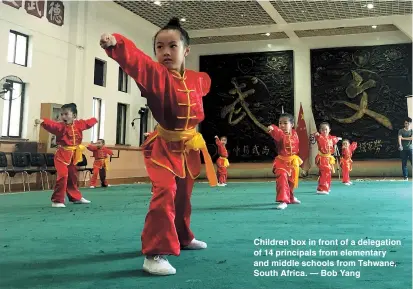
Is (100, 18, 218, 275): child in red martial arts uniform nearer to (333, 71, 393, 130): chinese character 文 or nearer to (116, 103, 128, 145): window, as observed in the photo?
(116, 103, 128, 145): window

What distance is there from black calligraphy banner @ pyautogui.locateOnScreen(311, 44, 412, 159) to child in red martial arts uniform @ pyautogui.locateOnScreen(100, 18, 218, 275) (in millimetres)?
10704

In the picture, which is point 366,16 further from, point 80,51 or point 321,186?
point 80,51

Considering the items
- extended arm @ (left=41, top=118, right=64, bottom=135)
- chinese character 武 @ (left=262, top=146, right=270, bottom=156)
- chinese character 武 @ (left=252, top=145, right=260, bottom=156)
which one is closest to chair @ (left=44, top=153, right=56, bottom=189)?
extended arm @ (left=41, top=118, right=64, bottom=135)

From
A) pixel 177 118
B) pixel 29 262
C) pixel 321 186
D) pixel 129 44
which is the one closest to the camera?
pixel 129 44

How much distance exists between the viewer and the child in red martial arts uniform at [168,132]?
1652mm

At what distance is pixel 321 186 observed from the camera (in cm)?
611

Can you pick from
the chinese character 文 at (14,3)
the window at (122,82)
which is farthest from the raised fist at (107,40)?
the window at (122,82)

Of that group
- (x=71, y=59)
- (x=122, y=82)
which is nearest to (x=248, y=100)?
(x=122, y=82)

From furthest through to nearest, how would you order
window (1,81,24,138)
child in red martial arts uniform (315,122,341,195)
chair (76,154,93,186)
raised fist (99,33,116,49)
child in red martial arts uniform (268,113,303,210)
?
1. chair (76,154,93,186)
2. window (1,81,24,138)
3. child in red martial arts uniform (315,122,341,195)
4. child in red martial arts uniform (268,113,303,210)
5. raised fist (99,33,116,49)

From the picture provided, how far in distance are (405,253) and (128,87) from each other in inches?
413

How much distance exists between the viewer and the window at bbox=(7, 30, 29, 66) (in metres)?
7.95

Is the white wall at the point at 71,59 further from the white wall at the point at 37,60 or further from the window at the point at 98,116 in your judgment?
the window at the point at 98,116

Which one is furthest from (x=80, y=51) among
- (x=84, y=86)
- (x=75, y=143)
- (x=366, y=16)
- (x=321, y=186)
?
(x=366, y=16)

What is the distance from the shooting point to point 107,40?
1535mm
